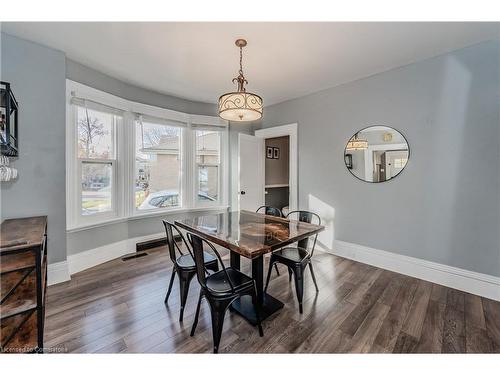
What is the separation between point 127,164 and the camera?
3.23 meters

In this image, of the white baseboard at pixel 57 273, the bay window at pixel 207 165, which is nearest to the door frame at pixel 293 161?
the bay window at pixel 207 165

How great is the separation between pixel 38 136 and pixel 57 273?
1.52m

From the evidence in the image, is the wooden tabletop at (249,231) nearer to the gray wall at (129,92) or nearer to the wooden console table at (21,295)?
the wooden console table at (21,295)

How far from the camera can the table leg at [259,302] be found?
1.84 metres

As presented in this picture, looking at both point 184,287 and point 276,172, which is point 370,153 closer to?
point 276,172

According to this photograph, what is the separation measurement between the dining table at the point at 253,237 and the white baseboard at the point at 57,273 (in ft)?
5.02

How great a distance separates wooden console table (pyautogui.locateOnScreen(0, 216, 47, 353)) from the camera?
1.41 metres

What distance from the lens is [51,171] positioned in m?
2.38

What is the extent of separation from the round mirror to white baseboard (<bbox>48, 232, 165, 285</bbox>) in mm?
3365

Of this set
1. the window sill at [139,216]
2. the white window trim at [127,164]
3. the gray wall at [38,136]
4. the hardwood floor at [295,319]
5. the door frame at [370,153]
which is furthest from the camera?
the door frame at [370,153]

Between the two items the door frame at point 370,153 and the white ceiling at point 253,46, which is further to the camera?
the door frame at point 370,153

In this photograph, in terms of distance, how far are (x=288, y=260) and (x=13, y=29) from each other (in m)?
3.38

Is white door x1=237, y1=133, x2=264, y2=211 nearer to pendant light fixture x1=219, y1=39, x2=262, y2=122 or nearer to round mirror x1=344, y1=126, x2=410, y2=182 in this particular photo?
round mirror x1=344, y1=126, x2=410, y2=182
